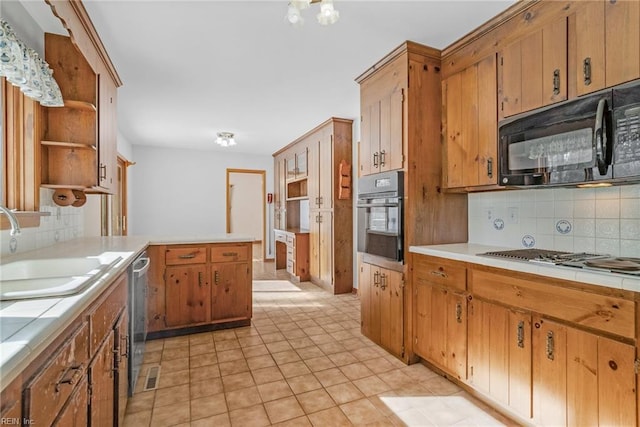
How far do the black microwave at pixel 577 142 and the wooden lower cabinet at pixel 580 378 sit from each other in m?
0.77

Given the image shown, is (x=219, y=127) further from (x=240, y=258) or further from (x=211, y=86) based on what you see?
(x=240, y=258)

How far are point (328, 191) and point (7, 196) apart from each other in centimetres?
338

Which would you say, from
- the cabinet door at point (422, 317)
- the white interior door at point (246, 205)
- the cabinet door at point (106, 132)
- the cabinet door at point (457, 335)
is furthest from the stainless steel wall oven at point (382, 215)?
the white interior door at point (246, 205)

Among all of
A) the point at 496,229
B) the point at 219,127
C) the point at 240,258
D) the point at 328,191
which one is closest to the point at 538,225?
the point at 496,229

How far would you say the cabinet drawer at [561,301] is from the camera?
1337 millimetres

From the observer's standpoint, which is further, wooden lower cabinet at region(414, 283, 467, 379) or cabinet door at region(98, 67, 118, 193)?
cabinet door at region(98, 67, 118, 193)

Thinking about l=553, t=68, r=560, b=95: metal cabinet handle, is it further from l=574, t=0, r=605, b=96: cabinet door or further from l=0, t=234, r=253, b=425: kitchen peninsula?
l=0, t=234, r=253, b=425: kitchen peninsula

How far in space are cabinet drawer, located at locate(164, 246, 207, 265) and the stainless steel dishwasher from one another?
552 mm

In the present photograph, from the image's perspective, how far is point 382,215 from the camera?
108 inches

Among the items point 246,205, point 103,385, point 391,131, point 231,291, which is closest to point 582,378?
point 391,131

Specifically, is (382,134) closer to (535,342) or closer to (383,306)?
(383,306)

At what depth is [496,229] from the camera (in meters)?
2.51

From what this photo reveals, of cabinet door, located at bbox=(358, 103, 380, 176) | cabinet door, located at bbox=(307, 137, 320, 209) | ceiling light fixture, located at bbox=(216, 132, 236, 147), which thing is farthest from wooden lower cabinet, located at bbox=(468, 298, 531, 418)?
ceiling light fixture, located at bbox=(216, 132, 236, 147)

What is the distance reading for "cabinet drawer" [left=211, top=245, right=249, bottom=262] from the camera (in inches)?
122
